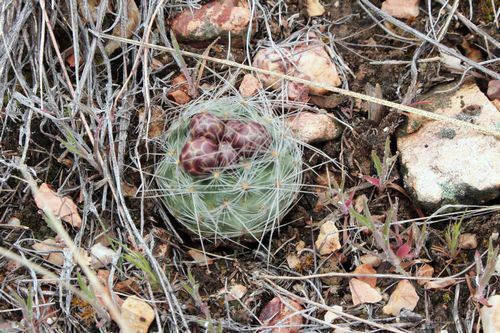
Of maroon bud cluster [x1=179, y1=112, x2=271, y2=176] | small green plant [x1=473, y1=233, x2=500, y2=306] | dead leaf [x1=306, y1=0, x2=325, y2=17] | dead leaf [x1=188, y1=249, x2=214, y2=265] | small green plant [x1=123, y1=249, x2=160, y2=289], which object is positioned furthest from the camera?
dead leaf [x1=306, y1=0, x2=325, y2=17]

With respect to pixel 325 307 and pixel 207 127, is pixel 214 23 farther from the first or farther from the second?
pixel 325 307

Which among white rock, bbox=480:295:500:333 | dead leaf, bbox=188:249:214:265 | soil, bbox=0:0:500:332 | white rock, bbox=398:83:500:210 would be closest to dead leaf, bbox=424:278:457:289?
soil, bbox=0:0:500:332

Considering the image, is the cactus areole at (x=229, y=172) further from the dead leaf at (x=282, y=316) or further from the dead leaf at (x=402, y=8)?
the dead leaf at (x=402, y=8)

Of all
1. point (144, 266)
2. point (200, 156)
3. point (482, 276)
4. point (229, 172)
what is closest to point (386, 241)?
point (482, 276)

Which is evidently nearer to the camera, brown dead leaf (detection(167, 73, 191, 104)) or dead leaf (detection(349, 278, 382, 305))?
dead leaf (detection(349, 278, 382, 305))

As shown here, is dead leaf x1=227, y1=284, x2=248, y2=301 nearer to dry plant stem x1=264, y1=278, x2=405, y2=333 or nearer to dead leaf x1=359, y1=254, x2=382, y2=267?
dry plant stem x1=264, y1=278, x2=405, y2=333

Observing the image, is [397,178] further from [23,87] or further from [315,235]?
[23,87]

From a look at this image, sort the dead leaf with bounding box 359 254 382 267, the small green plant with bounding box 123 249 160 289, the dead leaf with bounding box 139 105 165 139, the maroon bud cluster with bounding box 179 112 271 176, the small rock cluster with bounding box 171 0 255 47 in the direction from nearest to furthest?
the small green plant with bounding box 123 249 160 289 → the maroon bud cluster with bounding box 179 112 271 176 → the dead leaf with bounding box 359 254 382 267 → the dead leaf with bounding box 139 105 165 139 → the small rock cluster with bounding box 171 0 255 47
